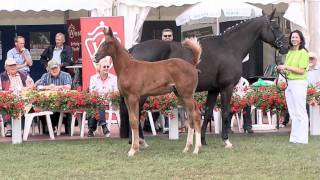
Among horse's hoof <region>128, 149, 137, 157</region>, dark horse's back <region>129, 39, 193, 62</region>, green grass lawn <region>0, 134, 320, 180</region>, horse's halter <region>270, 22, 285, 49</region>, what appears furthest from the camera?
horse's halter <region>270, 22, 285, 49</region>

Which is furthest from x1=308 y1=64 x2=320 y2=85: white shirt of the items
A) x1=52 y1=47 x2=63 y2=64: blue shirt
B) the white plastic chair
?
x1=52 y1=47 x2=63 y2=64: blue shirt

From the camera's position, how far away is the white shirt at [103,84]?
12000 millimetres

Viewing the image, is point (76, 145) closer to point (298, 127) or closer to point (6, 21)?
point (298, 127)

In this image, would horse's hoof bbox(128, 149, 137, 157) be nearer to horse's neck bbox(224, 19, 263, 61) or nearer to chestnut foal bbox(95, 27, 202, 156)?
chestnut foal bbox(95, 27, 202, 156)

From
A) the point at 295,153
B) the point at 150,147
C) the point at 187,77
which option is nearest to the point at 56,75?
the point at 150,147

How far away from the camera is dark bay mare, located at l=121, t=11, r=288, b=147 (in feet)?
32.8

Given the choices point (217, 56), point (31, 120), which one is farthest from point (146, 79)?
point (31, 120)

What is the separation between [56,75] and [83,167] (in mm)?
4730

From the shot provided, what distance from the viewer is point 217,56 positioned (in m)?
10.1

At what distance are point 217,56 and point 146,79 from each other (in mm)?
1632

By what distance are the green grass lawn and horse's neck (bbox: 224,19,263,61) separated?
56.8 inches

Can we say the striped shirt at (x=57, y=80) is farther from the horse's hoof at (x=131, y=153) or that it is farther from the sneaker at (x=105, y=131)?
the horse's hoof at (x=131, y=153)

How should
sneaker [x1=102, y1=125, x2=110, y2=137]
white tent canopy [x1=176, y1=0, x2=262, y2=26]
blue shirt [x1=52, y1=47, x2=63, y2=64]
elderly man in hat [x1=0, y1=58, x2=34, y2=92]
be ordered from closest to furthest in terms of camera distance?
sneaker [x1=102, y1=125, x2=110, y2=137] → elderly man in hat [x1=0, y1=58, x2=34, y2=92] → white tent canopy [x1=176, y1=0, x2=262, y2=26] → blue shirt [x1=52, y1=47, x2=63, y2=64]

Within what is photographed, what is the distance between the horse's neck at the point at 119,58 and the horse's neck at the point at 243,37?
1.99 m
